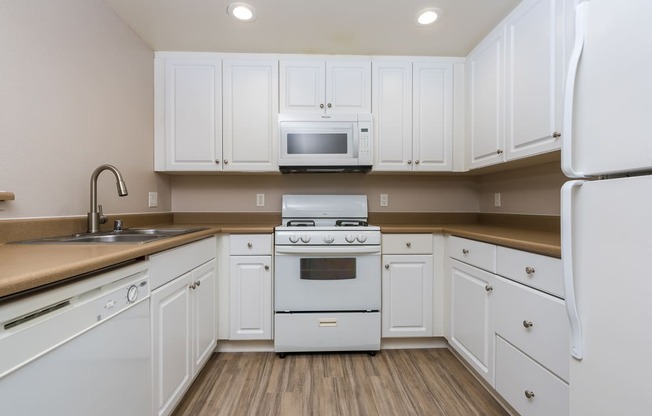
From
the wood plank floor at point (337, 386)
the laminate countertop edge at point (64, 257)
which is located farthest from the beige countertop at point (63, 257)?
the wood plank floor at point (337, 386)

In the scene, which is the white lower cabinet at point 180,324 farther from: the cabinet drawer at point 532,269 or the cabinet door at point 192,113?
the cabinet drawer at point 532,269

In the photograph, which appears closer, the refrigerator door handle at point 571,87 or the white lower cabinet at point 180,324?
the refrigerator door handle at point 571,87

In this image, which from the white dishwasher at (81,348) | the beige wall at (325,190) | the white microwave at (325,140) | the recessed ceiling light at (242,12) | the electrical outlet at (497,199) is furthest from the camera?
the beige wall at (325,190)

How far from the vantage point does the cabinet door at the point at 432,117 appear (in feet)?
7.19

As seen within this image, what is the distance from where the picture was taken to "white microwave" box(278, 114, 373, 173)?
2.10 metres

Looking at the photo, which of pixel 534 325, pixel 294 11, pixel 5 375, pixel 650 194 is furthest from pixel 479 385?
pixel 294 11

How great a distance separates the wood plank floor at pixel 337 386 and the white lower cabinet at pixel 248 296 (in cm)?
19

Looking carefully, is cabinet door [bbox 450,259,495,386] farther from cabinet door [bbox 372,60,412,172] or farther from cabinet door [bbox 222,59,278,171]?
cabinet door [bbox 222,59,278,171]

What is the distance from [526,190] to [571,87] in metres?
1.43

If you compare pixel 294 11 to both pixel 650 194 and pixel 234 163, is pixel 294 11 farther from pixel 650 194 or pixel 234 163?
pixel 650 194

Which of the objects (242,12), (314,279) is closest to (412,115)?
(242,12)

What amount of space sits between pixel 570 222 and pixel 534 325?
0.64 m

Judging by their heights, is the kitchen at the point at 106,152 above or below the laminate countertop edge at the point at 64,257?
above

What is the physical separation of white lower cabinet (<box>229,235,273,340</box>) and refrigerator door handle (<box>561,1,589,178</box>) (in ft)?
5.47
